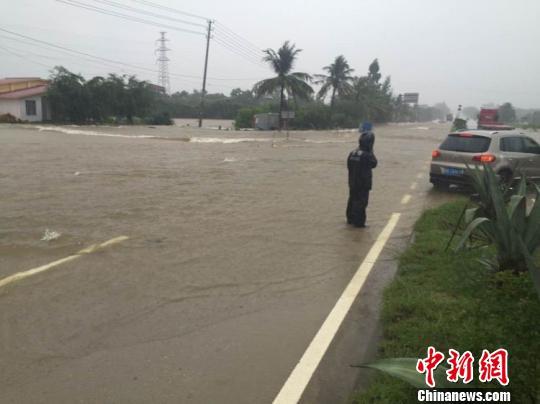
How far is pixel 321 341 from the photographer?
157 inches

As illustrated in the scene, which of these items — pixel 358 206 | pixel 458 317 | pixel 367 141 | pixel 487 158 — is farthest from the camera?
pixel 487 158

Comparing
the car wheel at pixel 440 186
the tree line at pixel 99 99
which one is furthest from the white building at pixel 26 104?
the car wheel at pixel 440 186

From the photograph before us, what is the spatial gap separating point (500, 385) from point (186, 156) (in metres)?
17.9

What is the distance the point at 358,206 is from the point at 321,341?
13.7 feet

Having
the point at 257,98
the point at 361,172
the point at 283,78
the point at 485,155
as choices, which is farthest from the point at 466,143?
the point at 257,98

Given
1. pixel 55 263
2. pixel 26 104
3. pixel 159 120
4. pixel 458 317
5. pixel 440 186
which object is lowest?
pixel 55 263

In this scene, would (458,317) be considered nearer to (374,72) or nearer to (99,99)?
(99,99)

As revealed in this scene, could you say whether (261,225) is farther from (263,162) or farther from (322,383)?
(263,162)

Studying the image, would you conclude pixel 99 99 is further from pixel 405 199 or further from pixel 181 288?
pixel 181 288

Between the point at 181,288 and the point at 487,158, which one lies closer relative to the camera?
the point at 181,288

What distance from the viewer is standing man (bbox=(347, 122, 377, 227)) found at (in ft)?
25.0

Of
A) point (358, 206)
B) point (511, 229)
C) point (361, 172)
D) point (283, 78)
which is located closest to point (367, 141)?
point (361, 172)

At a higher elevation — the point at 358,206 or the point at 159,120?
the point at 159,120

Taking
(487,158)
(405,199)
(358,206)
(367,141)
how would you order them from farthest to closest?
(405,199) < (487,158) < (358,206) < (367,141)
